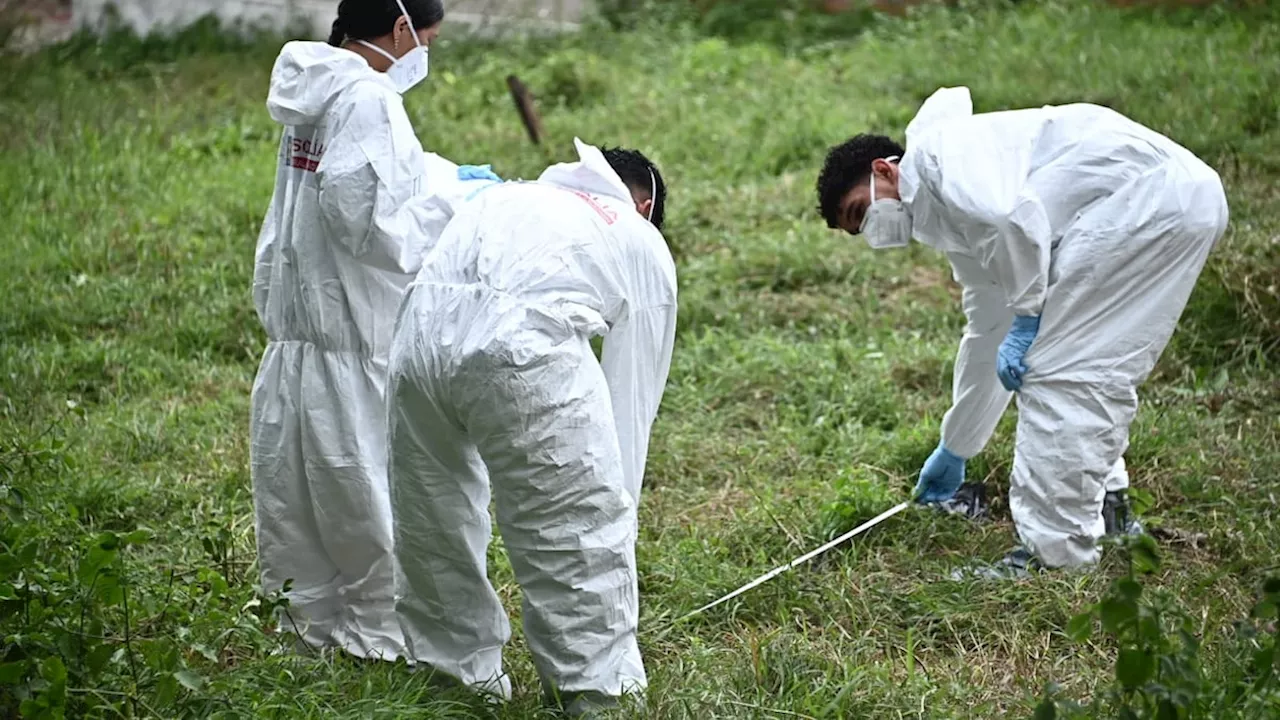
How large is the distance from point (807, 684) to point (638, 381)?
814mm

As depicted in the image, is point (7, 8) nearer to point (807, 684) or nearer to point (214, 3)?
point (214, 3)

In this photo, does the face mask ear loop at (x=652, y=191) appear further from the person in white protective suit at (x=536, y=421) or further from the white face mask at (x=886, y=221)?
the white face mask at (x=886, y=221)

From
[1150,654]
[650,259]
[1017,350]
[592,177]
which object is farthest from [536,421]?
[1017,350]

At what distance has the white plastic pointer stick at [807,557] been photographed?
411 centimetres

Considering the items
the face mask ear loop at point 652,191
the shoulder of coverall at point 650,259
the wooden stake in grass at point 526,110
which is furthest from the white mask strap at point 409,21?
the wooden stake in grass at point 526,110

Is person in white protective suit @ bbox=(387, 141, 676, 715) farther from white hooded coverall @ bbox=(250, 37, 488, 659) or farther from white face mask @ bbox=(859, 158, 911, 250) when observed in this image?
white face mask @ bbox=(859, 158, 911, 250)

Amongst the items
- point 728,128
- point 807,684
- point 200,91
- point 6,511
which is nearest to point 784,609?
point 807,684

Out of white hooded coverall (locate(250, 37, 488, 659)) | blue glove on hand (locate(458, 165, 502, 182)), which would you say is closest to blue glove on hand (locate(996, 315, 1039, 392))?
blue glove on hand (locate(458, 165, 502, 182))

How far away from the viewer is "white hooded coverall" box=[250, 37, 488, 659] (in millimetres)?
3623

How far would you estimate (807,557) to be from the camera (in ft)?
14.1

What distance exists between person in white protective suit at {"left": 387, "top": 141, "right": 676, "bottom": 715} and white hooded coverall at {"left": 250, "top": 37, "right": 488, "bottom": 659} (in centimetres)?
32

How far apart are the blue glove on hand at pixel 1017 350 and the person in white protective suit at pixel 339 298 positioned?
5.28 feet

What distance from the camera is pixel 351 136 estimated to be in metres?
3.62

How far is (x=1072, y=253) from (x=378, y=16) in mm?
1979
